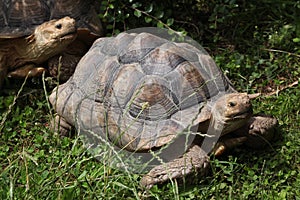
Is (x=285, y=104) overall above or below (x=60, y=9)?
below

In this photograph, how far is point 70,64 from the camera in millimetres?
4895

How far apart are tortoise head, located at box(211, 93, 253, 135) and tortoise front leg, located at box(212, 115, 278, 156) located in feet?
0.41

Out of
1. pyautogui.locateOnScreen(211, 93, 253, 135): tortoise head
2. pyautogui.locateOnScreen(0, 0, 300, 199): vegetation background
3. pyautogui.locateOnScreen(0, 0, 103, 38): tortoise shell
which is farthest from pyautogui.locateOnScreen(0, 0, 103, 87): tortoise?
pyautogui.locateOnScreen(211, 93, 253, 135): tortoise head

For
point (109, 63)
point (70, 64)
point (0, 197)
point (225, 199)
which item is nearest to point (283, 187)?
point (225, 199)

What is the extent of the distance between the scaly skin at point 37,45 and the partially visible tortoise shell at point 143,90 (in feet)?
1.81

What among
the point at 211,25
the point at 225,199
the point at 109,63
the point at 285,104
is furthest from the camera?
the point at 211,25

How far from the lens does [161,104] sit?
3.81m

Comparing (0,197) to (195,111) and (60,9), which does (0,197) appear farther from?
(60,9)

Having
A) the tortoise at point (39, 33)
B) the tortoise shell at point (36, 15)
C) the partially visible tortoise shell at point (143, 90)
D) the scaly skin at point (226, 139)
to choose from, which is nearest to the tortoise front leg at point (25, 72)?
the tortoise at point (39, 33)

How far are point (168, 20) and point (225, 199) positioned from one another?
73.2 inches

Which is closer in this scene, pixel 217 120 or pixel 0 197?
pixel 0 197

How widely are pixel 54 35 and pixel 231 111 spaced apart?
64.8 inches

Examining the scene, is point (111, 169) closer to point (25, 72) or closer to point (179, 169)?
point (179, 169)

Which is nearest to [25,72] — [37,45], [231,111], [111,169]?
[37,45]
